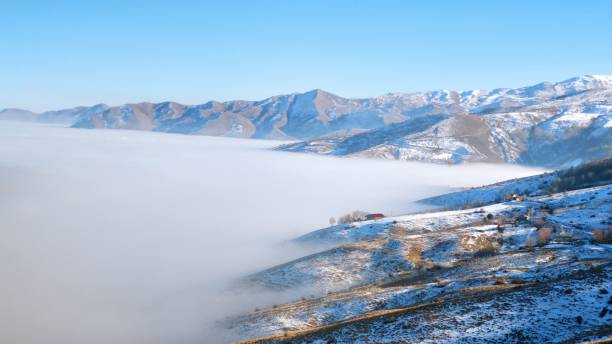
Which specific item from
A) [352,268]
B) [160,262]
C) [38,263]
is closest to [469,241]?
[352,268]

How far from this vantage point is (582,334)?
115 feet

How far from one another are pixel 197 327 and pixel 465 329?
4490 centimetres

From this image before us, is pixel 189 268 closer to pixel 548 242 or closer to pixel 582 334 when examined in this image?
pixel 548 242

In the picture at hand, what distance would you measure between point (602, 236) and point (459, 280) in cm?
3747

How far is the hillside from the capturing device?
3984cm

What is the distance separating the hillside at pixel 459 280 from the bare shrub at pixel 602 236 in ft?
0.84

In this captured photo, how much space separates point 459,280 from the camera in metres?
61.9

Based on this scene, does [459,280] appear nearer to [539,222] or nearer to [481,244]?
[481,244]

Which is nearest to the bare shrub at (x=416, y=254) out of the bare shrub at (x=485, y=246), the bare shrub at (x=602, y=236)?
the bare shrub at (x=485, y=246)

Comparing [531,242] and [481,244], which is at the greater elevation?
[531,242]

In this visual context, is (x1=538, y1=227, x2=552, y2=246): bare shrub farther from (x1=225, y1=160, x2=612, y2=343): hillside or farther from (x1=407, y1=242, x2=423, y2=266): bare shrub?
(x1=407, y1=242, x2=423, y2=266): bare shrub

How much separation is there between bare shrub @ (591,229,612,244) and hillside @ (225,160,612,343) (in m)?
0.26

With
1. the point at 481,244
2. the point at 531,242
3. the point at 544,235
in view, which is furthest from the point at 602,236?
the point at 481,244

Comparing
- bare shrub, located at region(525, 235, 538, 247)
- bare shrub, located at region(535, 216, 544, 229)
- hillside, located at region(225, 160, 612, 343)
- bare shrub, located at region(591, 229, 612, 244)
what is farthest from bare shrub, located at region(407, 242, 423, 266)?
bare shrub, located at region(591, 229, 612, 244)
